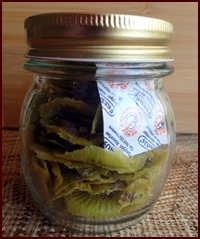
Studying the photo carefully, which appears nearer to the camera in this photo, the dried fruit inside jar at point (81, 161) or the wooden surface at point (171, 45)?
the dried fruit inside jar at point (81, 161)

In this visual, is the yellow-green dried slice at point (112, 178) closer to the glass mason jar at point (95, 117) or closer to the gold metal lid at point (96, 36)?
the glass mason jar at point (95, 117)

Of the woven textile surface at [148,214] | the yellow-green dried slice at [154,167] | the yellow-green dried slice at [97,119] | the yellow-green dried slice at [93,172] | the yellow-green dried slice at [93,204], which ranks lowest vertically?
the woven textile surface at [148,214]

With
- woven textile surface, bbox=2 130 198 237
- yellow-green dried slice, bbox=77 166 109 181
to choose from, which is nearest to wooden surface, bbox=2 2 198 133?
woven textile surface, bbox=2 130 198 237

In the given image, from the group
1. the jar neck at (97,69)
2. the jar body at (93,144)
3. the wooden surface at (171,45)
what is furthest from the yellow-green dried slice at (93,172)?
the wooden surface at (171,45)

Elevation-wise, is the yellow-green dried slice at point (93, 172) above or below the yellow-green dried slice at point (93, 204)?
above

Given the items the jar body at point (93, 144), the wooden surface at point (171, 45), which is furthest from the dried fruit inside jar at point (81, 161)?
the wooden surface at point (171, 45)

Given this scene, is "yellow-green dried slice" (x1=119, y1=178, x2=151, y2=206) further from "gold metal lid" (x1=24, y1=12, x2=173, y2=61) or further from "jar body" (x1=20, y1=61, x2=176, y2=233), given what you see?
"gold metal lid" (x1=24, y1=12, x2=173, y2=61)

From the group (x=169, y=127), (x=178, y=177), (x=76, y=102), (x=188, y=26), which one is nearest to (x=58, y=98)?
(x=76, y=102)
